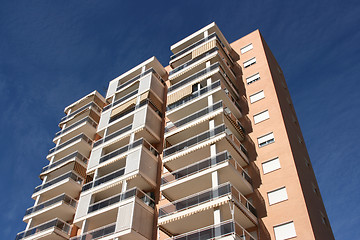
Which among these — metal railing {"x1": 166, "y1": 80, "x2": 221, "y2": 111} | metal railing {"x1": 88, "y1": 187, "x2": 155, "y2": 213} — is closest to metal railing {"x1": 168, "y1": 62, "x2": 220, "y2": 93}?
metal railing {"x1": 166, "y1": 80, "x2": 221, "y2": 111}

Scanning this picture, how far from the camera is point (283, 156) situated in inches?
958

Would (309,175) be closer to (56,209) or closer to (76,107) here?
(56,209)

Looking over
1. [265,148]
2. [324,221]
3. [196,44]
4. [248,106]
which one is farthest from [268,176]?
[196,44]

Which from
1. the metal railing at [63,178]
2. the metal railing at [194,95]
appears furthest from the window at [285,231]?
the metal railing at [63,178]

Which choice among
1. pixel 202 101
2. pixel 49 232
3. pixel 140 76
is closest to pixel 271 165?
pixel 202 101

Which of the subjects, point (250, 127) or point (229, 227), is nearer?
point (229, 227)

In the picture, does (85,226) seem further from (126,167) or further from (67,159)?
(67,159)

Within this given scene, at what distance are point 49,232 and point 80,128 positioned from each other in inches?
469

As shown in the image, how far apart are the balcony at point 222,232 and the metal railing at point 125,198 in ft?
17.6

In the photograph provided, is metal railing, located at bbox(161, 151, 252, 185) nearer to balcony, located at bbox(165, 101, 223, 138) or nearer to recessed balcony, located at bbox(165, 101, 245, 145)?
recessed balcony, located at bbox(165, 101, 245, 145)

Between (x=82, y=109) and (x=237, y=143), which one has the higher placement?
(x=82, y=109)

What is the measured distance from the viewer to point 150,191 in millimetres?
27297

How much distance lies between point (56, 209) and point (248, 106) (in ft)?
58.8

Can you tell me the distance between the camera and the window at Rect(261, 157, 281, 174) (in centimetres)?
2417
